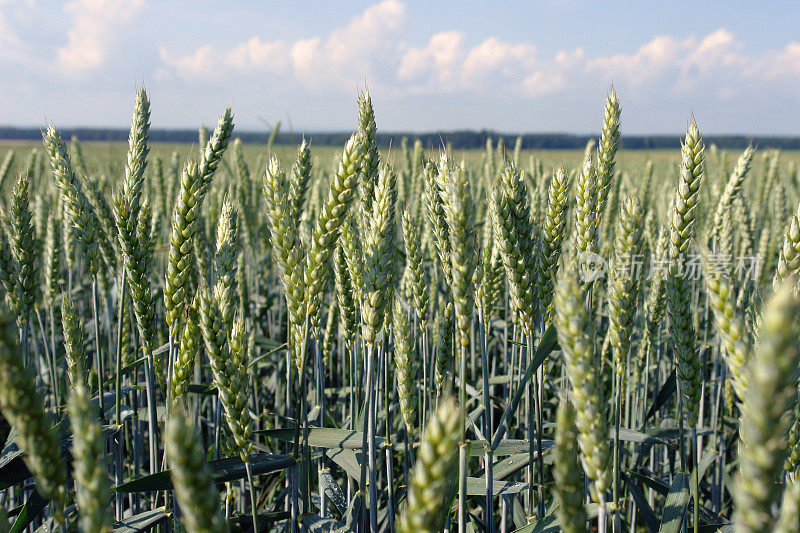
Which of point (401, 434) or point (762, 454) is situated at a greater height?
point (762, 454)

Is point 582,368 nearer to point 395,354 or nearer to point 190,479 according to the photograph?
point 190,479

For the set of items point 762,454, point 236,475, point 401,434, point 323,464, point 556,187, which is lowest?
point 401,434

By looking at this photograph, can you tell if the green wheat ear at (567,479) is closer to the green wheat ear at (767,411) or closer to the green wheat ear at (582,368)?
the green wheat ear at (582,368)

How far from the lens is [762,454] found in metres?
0.69

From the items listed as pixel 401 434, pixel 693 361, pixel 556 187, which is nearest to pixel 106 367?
pixel 401 434

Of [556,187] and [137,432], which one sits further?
[137,432]

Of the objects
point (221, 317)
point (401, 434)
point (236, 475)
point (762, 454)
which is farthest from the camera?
point (401, 434)

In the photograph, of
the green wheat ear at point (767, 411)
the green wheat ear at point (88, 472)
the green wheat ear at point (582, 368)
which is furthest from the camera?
the green wheat ear at point (582, 368)

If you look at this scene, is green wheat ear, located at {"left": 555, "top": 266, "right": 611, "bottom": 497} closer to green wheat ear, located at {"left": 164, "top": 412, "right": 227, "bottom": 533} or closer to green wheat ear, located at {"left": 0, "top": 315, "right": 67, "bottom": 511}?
green wheat ear, located at {"left": 164, "top": 412, "right": 227, "bottom": 533}

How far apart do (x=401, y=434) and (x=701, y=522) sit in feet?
4.87

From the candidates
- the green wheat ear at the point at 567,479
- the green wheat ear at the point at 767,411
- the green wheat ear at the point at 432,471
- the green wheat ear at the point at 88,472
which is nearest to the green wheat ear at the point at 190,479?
the green wheat ear at the point at 88,472

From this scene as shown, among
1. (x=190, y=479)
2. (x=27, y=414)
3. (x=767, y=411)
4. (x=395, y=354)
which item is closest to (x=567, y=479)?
(x=767, y=411)

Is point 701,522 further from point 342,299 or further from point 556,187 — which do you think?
point 342,299

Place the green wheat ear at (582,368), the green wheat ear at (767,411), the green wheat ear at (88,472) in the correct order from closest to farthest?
the green wheat ear at (767,411) → the green wheat ear at (88,472) → the green wheat ear at (582,368)
